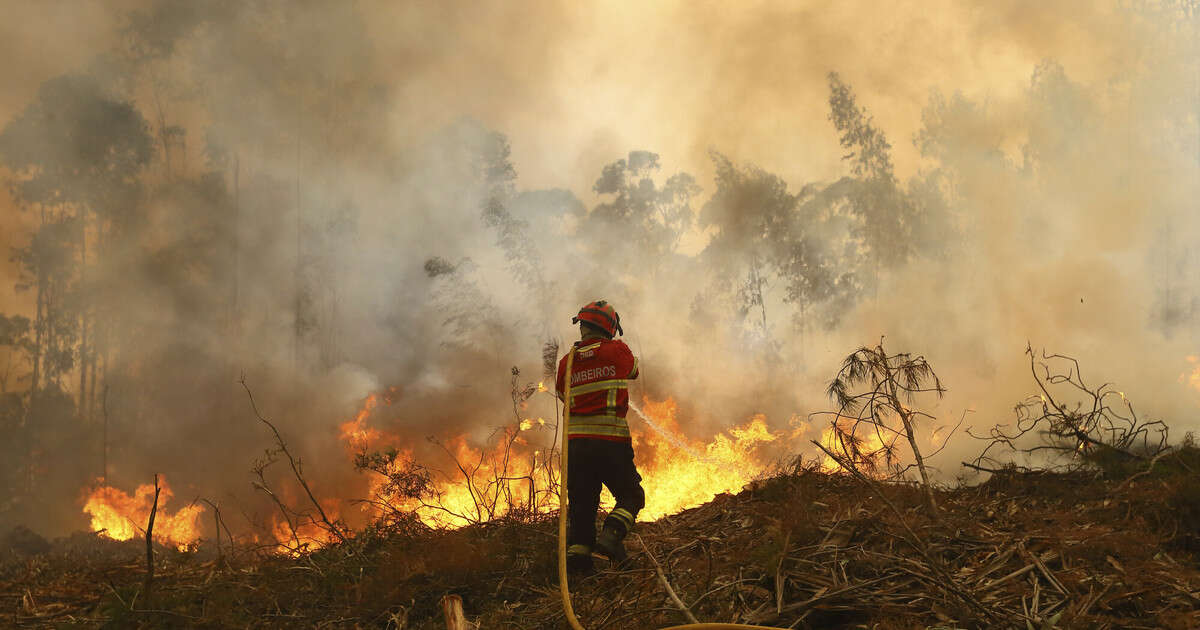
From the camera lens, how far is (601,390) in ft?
19.2

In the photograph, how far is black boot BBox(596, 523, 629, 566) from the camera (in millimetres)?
5469

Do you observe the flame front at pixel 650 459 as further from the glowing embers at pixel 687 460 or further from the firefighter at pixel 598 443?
the firefighter at pixel 598 443

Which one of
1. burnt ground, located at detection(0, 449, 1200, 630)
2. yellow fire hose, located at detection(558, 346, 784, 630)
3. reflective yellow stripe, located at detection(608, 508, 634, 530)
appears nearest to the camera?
yellow fire hose, located at detection(558, 346, 784, 630)

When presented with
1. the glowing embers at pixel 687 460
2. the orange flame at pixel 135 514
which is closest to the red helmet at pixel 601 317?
the glowing embers at pixel 687 460

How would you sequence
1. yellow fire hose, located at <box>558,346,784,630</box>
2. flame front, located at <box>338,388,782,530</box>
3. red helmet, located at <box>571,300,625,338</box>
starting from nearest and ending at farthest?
yellow fire hose, located at <box>558,346,784,630</box>
red helmet, located at <box>571,300,625,338</box>
flame front, located at <box>338,388,782,530</box>

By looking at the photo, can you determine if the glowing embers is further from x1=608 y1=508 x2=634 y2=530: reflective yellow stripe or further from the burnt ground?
x1=608 y1=508 x2=634 y2=530: reflective yellow stripe

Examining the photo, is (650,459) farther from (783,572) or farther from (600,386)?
(783,572)

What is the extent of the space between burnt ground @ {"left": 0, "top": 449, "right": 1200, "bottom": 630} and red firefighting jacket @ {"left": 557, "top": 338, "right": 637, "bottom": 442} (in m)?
1.10

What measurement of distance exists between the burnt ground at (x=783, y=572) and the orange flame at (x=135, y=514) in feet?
68.1

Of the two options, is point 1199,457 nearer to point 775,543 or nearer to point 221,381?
point 775,543

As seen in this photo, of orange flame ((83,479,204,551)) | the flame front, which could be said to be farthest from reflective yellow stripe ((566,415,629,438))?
orange flame ((83,479,204,551))

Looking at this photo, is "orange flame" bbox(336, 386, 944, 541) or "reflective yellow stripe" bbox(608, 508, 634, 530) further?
"orange flame" bbox(336, 386, 944, 541)

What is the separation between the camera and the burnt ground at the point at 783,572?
3.74m

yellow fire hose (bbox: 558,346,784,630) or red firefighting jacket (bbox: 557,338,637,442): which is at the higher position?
red firefighting jacket (bbox: 557,338,637,442)
